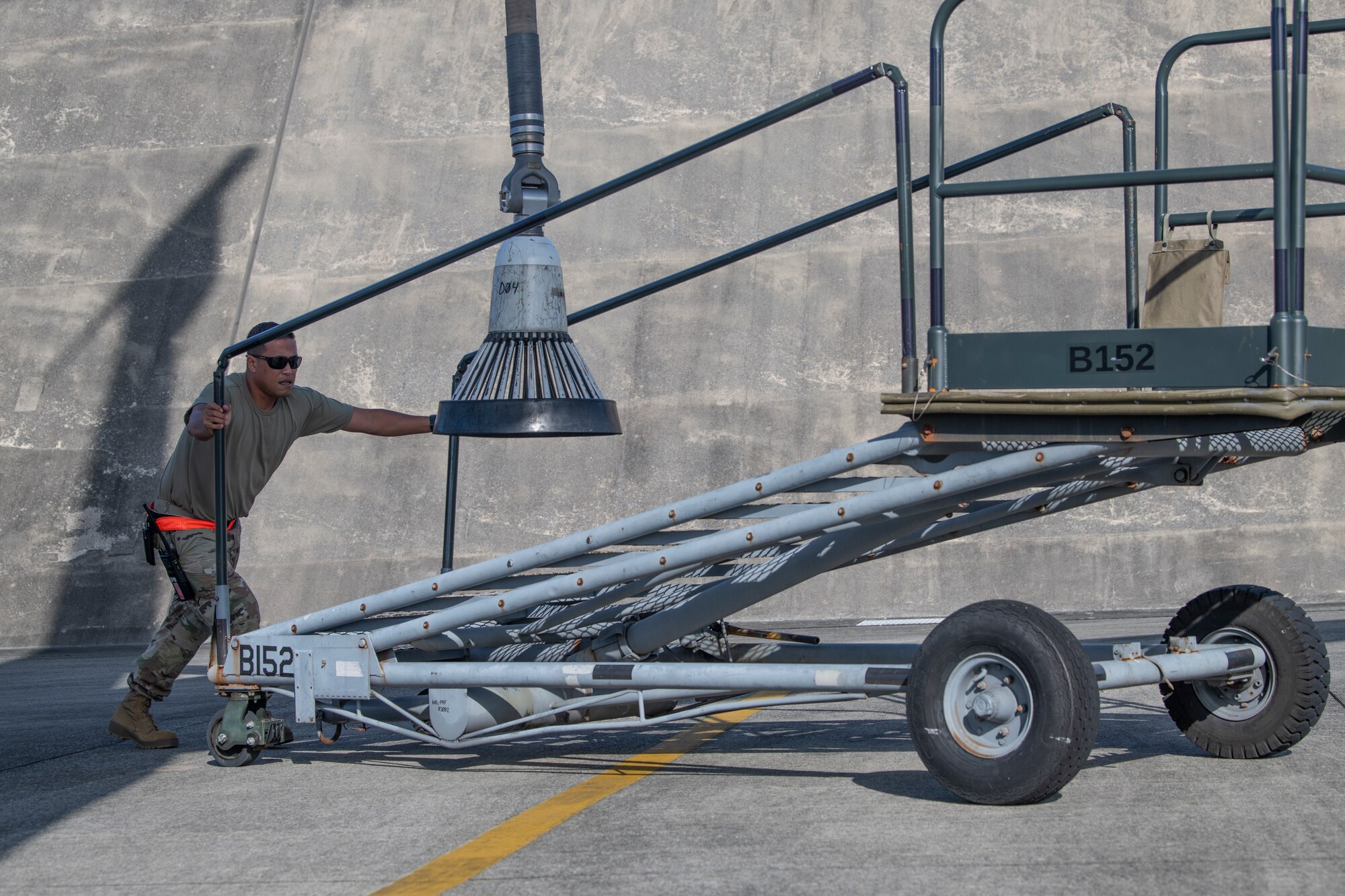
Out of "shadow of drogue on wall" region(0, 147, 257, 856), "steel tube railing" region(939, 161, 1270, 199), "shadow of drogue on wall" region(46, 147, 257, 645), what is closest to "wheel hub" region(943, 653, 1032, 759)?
"steel tube railing" region(939, 161, 1270, 199)

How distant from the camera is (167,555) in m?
6.69

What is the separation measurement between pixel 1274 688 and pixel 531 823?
275 cm

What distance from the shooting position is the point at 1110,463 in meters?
4.97

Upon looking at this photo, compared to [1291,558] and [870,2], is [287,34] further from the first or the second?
→ [1291,558]

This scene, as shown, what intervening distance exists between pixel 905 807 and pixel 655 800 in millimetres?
870

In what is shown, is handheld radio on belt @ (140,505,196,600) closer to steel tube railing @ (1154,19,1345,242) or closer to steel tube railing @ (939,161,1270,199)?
steel tube railing @ (939,161,1270,199)

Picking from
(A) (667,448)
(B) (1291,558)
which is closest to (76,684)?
(A) (667,448)

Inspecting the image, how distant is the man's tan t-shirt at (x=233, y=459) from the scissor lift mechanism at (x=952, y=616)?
57 centimetres

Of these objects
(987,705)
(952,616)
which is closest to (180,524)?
(952,616)

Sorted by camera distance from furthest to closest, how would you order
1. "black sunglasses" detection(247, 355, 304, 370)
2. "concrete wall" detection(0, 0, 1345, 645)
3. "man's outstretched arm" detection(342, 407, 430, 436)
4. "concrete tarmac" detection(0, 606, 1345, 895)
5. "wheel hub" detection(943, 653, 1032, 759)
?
1. "concrete wall" detection(0, 0, 1345, 645)
2. "man's outstretched arm" detection(342, 407, 430, 436)
3. "black sunglasses" detection(247, 355, 304, 370)
4. "wheel hub" detection(943, 653, 1032, 759)
5. "concrete tarmac" detection(0, 606, 1345, 895)

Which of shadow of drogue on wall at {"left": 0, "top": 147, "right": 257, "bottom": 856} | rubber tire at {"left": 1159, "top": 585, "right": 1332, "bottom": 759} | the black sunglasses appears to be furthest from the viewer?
shadow of drogue on wall at {"left": 0, "top": 147, "right": 257, "bottom": 856}

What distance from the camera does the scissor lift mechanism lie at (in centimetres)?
457

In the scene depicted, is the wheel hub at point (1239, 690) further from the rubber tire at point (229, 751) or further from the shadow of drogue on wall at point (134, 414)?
the shadow of drogue on wall at point (134, 414)

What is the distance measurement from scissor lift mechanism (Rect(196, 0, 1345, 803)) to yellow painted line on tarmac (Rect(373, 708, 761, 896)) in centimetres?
24
